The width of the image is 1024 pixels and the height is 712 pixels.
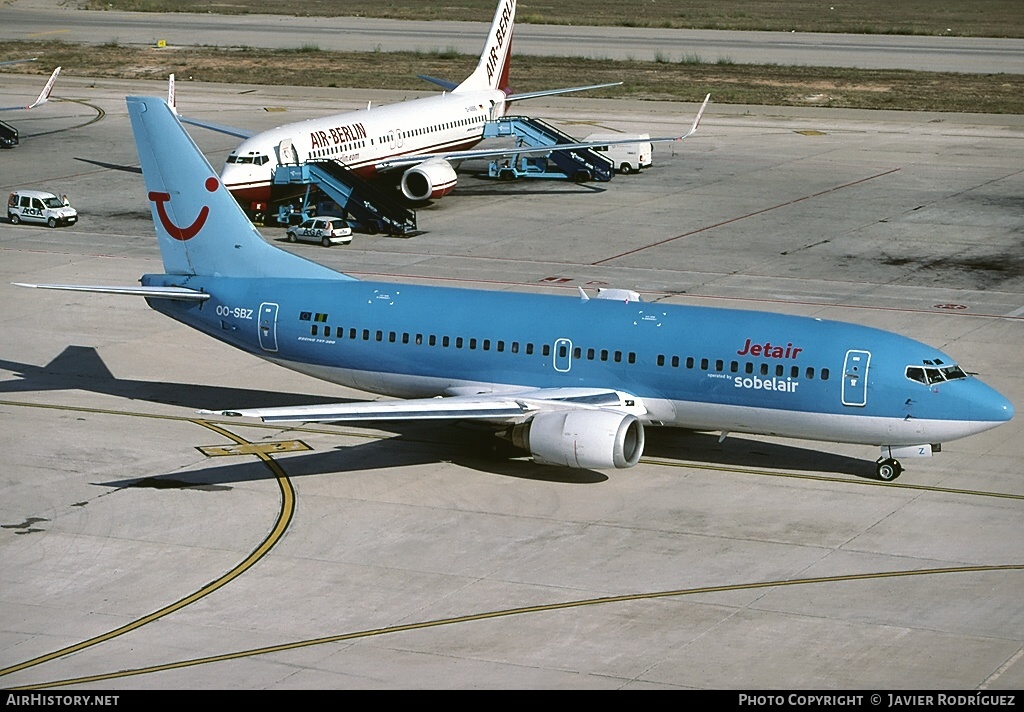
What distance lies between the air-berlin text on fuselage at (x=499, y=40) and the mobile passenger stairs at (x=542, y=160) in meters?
3.24

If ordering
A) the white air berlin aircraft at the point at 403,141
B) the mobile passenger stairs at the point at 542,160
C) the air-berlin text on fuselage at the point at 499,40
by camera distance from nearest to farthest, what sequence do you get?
the white air berlin aircraft at the point at 403,141 → the mobile passenger stairs at the point at 542,160 → the air-berlin text on fuselage at the point at 499,40

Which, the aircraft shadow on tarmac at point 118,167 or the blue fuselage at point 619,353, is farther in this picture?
the aircraft shadow on tarmac at point 118,167

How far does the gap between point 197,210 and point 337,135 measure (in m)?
32.0

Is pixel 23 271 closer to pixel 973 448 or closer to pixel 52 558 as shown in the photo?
pixel 52 558

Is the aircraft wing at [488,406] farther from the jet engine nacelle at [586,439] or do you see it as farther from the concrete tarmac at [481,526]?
the concrete tarmac at [481,526]

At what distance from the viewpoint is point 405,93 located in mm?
113938

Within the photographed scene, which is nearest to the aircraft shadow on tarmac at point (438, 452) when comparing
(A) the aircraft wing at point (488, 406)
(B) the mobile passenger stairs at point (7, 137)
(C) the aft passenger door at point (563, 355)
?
(A) the aircraft wing at point (488, 406)

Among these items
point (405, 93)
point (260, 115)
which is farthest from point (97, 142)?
point (405, 93)

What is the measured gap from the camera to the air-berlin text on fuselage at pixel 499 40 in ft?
291

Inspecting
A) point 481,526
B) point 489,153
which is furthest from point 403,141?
point 481,526

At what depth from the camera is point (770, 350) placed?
1543 inches

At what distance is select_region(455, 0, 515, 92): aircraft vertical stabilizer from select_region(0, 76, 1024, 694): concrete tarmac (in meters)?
24.3

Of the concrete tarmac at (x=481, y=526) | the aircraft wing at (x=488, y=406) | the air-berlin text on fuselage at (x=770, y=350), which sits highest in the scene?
the air-berlin text on fuselage at (x=770, y=350)

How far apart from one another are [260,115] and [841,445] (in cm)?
6979
